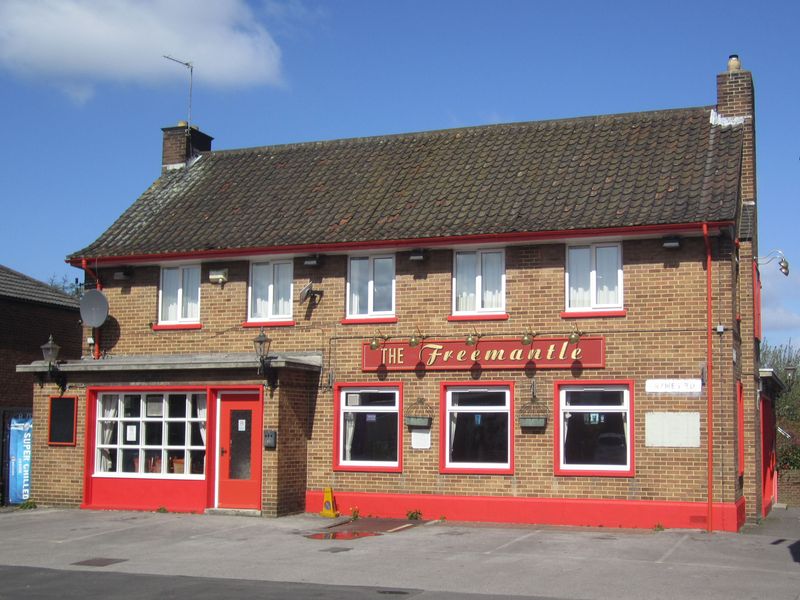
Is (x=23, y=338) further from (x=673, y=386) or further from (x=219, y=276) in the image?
(x=673, y=386)

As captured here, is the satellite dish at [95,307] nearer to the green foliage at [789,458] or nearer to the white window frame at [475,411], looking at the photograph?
the white window frame at [475,411]

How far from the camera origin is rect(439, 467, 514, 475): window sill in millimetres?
19094

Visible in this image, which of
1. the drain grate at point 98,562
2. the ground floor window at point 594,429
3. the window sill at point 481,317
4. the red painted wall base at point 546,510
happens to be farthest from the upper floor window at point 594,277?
the drain grate at point 98,562

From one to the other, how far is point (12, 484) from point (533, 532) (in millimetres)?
11734

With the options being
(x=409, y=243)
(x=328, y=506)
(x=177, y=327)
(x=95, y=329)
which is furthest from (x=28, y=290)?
(x=409, y=243)

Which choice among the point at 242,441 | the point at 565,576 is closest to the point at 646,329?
the point at 565,576

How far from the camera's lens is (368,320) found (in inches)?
801

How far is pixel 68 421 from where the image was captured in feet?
69.9

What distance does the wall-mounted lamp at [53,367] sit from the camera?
21188mm

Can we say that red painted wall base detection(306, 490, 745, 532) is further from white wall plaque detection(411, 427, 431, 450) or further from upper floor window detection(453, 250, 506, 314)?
upper floor window detection(453, 250, 506, 314)

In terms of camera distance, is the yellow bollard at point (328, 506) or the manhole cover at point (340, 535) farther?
the yellow bollard at point (328, 506)

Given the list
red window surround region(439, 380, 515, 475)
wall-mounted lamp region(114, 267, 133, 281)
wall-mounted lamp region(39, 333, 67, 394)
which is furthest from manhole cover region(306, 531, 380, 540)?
wall-mounted lamp region(114, 267, 133, 281)

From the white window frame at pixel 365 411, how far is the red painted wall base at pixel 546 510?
0.58 metres

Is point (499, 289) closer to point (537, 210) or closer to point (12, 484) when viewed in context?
point (537, 210)
